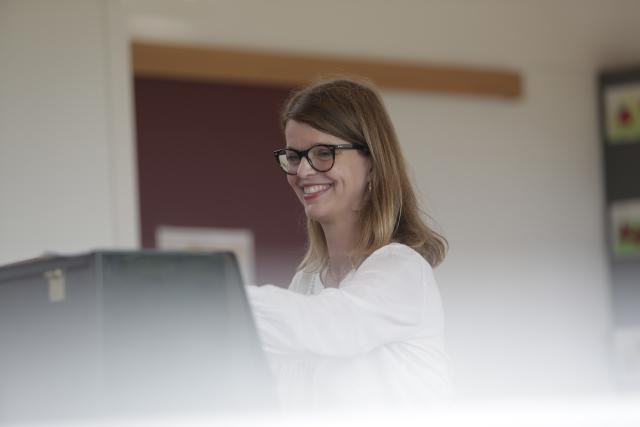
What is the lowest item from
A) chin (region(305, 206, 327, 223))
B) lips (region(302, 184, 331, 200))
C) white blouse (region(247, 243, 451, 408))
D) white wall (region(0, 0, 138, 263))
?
white blouse (region(247, 243, 451, 408))

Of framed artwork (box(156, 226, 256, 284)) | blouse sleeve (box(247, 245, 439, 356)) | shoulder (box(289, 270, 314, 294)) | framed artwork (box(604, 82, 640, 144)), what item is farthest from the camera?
framed artwork (box(604, 82, 640, 144))

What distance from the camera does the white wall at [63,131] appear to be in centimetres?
472

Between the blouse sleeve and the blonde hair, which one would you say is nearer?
the blouse sleeve

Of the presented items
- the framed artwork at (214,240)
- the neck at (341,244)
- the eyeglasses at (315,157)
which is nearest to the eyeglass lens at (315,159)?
the eyeglasses at (315,157)

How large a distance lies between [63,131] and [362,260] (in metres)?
3.19

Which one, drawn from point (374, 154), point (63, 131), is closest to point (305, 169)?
point (374, 154)

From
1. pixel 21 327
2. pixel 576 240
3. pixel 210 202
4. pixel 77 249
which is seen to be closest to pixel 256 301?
pixel 21 327

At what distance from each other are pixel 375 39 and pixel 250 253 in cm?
132

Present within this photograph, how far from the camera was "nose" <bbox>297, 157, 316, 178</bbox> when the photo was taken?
1.82 m

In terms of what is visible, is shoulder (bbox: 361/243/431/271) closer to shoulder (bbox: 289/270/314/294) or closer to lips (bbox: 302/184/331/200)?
lips (bbox: 302/184/331/200)

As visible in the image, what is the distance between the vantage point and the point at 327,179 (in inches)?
73.2

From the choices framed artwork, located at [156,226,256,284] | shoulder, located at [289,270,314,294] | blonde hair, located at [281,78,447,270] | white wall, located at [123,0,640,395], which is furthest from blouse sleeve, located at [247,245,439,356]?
white wall, located at [123,0,640,395]

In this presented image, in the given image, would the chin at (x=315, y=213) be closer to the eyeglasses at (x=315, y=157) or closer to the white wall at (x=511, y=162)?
the eyeglasses at (x=315, y=157)

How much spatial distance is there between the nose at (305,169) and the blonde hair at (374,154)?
6 cm
